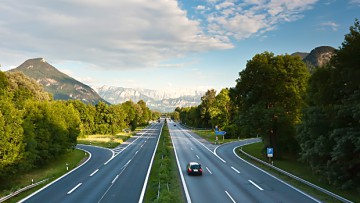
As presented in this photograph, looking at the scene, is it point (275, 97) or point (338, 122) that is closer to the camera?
point (338, 122)

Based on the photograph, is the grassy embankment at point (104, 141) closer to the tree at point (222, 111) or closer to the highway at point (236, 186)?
the tree at point (222, 111)

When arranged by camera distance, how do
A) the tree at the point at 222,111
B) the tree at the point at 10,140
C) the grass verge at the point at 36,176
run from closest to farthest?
the grass verge at the point at 36,176
the tree at the point at 10,140
the tree at the point at 222,111

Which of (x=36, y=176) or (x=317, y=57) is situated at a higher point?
(x=317, y=57)

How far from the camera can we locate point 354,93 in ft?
69.1

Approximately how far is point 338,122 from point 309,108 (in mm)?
3836

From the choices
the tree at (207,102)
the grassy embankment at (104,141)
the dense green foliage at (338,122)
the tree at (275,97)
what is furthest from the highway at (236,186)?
the tree at (207,102)

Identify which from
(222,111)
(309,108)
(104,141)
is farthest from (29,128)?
(222,111)

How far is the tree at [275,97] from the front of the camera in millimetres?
39906

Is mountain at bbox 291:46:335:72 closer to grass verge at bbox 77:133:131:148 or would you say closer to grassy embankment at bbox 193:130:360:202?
grassy embankment at bbox 193:130:360:202

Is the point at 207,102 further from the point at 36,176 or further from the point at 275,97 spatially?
the point at 36,176

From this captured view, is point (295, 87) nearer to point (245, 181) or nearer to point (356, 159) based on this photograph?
point (245, 181)

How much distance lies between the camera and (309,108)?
26344 millimetres

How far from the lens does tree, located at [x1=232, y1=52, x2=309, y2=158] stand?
39906 mm

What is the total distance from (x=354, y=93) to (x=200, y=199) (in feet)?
44.2
